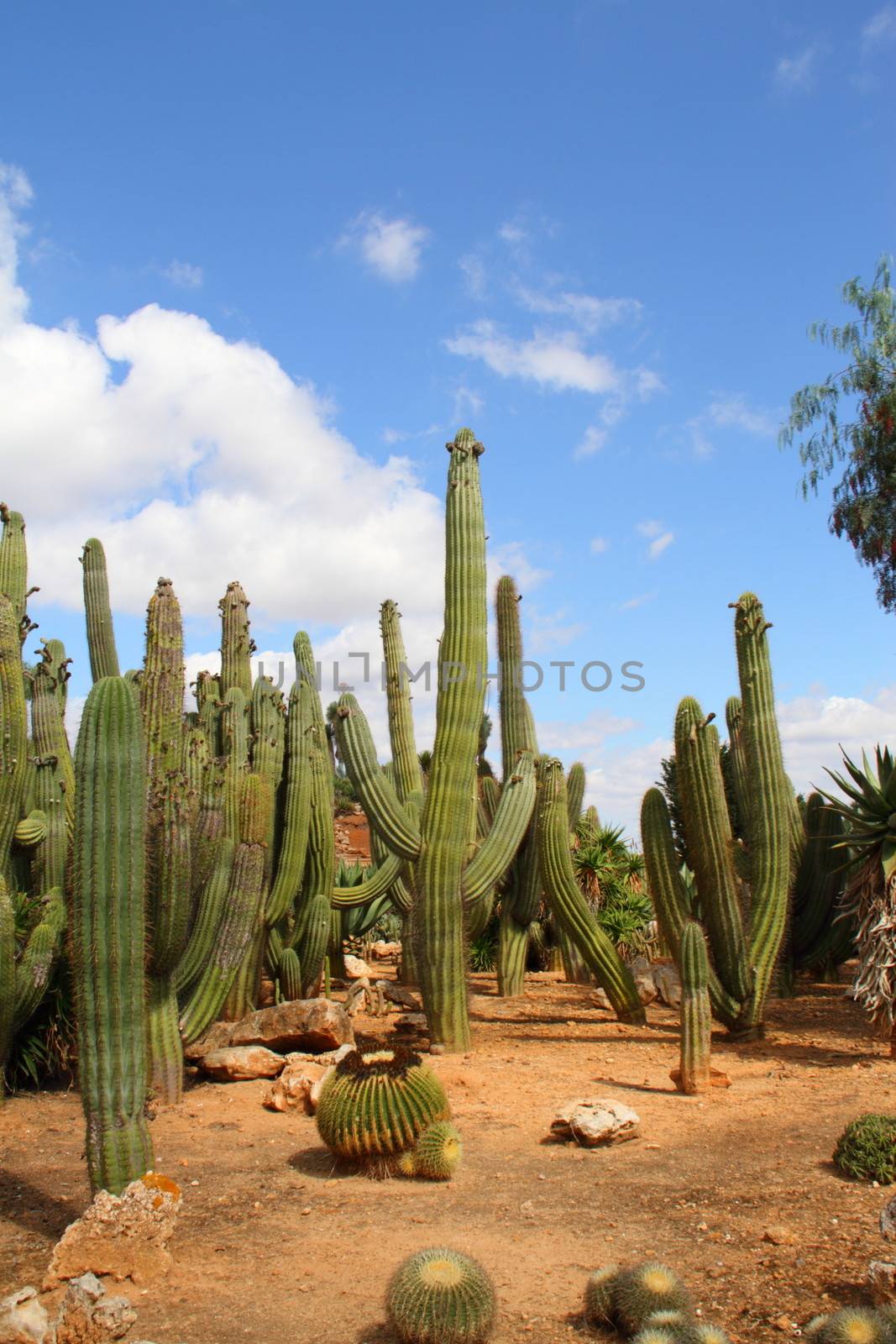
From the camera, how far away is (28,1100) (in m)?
7.04

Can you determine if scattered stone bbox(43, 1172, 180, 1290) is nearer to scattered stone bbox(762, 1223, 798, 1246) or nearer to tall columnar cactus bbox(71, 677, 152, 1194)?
tall columnar cactus bbox(71, 677, 152, 1194)

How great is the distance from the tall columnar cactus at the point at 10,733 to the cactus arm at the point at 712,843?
17.2 feet

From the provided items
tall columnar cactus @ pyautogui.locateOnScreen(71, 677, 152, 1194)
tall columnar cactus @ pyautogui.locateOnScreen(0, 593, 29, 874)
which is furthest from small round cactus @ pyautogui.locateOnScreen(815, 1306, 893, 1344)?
tall columnar cactus @ pyautogui.locateOnScreen(0, 593, 29, 874)

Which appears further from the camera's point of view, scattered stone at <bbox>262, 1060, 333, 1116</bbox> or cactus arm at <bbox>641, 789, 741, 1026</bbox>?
cactus arm at <bbox>641, 789, 741, 1026</bbox>

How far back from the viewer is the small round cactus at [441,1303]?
3512 mm

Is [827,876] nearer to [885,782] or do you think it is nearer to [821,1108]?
[885,782]

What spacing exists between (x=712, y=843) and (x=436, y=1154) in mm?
4014

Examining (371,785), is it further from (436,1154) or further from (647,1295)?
(647,1295)

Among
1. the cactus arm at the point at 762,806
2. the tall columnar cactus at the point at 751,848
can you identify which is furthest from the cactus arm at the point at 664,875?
the cactus arm at the point at 762,806

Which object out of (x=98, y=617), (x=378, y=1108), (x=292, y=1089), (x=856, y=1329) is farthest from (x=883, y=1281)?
(x=98, y=617)

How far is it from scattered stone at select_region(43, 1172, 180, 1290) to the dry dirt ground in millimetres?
141

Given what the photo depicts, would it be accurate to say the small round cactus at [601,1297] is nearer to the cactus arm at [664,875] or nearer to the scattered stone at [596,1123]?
the scattered stone at [596,1123]

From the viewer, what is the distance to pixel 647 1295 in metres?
3.56

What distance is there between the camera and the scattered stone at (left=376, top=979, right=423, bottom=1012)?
10156mm
